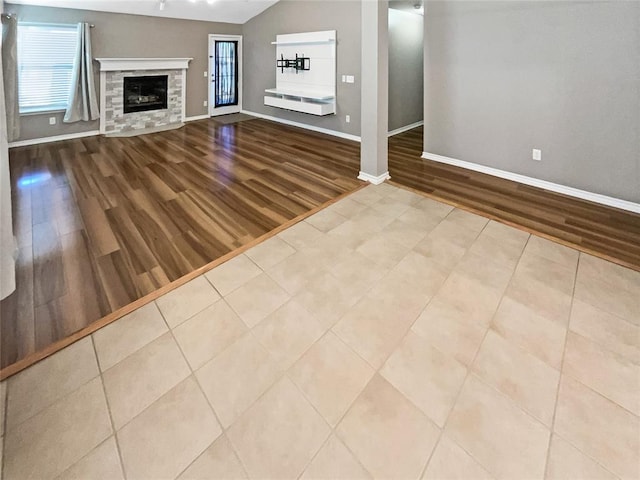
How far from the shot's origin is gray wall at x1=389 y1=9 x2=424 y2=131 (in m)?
6.12

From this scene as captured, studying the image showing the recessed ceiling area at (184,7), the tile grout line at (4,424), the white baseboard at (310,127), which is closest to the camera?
the tile grout line at (4,424)

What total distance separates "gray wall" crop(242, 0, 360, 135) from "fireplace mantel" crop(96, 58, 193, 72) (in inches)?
60.7

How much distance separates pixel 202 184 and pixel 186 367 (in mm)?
2855

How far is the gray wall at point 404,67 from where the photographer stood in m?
6.12

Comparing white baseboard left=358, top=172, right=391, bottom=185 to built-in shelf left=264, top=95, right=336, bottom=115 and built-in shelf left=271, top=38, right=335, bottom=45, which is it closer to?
built-in shelf left=264, top=95, right=336, bottom=115

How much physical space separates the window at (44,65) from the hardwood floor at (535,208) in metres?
5.79

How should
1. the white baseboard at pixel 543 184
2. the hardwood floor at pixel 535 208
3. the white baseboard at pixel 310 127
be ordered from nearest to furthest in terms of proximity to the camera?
the hardwood floor at pixel 535 208, the white baseboard at pixel 543 184, the white baseboard at pixel 310 127

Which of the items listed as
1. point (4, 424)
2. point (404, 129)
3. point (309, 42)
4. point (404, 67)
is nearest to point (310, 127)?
point (309, 42)

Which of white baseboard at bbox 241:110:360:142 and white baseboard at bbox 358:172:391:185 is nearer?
white baseboard at bbox 358:172:391:185

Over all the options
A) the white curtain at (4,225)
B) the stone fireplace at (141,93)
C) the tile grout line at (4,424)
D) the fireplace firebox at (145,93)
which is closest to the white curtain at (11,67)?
the stone fireplace at (141,93)

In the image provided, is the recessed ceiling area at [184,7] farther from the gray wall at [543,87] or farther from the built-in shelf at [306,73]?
the gray wall at [543,87]

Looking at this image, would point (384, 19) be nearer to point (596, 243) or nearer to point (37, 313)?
point (596, 243)

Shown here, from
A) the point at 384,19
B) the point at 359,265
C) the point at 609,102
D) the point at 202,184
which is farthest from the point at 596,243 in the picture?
the point at 202,184

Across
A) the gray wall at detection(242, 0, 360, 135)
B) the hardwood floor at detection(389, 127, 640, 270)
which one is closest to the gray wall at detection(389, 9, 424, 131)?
the gray wall at detection(242, 0, 360, 135)
